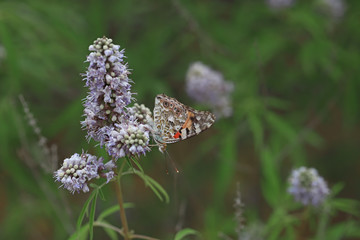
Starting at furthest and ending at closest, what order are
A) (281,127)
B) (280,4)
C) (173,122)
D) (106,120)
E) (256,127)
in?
(280,4) → (281,127) → (256,127) → (173,122) → (106,120)

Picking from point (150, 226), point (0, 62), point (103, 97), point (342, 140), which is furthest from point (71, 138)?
point (342, 140)

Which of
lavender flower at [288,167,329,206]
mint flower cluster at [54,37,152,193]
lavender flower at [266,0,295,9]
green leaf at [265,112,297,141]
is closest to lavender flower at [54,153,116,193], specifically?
mint flower cluster at [54,37,152,193]

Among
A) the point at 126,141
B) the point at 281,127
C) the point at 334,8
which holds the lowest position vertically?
the point at 126,141

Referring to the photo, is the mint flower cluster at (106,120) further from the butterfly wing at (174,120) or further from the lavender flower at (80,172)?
the butterfly wing at (174,120)

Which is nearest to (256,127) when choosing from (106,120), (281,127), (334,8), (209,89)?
(281,127)

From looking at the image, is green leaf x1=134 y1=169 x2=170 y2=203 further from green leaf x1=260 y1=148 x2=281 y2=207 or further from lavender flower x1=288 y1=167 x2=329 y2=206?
green leaf x1=260 y1=148 x2=281 y2=207

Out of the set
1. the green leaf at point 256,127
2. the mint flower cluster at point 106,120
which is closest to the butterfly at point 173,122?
the mint flower cluster at point 106,120

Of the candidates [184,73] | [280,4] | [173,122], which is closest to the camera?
[173,122]

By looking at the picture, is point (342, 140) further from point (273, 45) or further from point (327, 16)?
point (273, 45)

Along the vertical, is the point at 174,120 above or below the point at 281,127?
below

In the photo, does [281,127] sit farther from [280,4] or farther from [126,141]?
[126,141]
